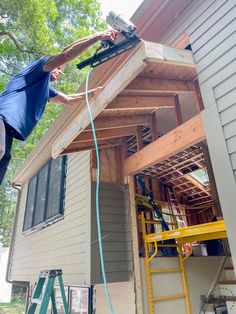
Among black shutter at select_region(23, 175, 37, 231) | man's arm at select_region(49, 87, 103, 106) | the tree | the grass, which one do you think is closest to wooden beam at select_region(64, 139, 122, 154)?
man's arm at select_region(49, 87, 103, 106)

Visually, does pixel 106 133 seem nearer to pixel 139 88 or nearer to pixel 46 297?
pixel 139 88

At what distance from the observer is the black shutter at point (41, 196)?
575 centimetres

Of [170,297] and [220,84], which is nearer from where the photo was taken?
[220,84]

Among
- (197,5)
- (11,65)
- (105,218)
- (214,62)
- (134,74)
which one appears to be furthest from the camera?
(11,65)

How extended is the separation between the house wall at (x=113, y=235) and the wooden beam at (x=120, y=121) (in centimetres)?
94

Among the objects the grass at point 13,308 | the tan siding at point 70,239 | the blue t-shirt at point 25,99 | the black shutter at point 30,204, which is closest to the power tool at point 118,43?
the blue t-shirt at point 25,99

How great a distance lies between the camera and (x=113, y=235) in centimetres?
352

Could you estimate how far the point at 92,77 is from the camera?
3912 millimetres


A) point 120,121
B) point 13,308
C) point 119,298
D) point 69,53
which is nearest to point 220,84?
point 69,53

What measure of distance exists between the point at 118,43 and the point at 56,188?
12.6 ft

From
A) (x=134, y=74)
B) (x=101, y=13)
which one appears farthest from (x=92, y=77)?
(x=101, y=13)

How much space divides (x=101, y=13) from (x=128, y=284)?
11.1 meters

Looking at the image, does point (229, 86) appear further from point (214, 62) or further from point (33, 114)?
point (33, 114)

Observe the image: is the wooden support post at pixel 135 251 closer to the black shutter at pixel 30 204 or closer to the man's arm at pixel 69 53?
the man's arm at pixel 69 53
